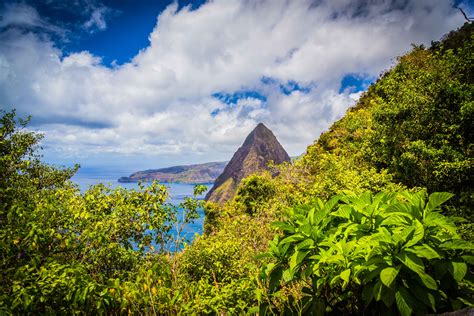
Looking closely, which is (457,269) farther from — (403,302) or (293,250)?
(293,250)

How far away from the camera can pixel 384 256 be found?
219 centimetres

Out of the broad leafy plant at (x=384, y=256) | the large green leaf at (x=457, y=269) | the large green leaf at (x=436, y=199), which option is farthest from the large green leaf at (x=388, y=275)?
the large green leaf at (x=436, y=199)

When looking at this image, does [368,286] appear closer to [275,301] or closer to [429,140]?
[275,301]

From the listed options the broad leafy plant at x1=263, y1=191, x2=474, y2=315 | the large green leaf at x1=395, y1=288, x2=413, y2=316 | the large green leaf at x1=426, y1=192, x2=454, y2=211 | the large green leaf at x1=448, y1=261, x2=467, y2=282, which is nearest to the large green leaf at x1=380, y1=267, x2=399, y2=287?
the broad leafy plant at x1=263, y1=191, x2=474, y2=315

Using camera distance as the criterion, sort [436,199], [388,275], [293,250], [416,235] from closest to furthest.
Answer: [388,275], [416,235], [436,199], [293,250]

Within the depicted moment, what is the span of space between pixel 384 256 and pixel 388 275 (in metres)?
0.20

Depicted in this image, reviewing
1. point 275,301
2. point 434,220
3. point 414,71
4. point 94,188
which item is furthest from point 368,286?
point 414,71

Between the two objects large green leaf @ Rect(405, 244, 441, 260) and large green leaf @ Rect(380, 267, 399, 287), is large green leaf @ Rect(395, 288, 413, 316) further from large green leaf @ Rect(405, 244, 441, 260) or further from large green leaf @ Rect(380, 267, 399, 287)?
large green leaf @ Rect(405, 244, 441, 260)

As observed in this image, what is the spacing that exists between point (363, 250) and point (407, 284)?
412mm

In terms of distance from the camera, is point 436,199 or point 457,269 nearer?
point 457,269

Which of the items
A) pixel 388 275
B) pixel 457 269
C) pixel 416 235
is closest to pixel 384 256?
pixel 388 275

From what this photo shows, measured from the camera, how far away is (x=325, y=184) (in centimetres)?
1489

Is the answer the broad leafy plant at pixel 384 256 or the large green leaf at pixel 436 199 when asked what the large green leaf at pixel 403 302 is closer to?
the broad leafy plant at pixel 384 256

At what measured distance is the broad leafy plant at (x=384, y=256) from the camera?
82.7 inches
